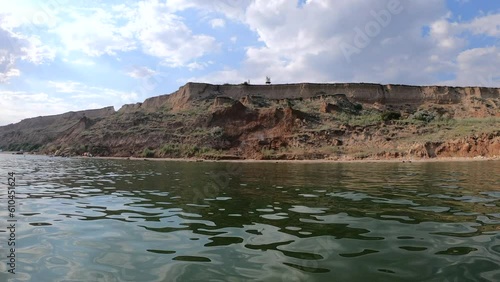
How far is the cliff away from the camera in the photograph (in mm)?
47594

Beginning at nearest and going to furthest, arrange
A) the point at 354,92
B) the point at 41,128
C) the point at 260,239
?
the point at 260,239 < the point at 354,92 < the point at 41,128

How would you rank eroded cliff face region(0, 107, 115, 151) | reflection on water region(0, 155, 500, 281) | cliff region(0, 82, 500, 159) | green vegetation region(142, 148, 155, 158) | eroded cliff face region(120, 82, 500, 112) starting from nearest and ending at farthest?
reflection on water region(0, 155, 500, 281) → cliff region(0, 82, 500, 159) → green vegetation region(142, 148, 155, 158) → eroded cliff face region(120, 82, 500, 112) → eroded cliff face region(0, 107, 115, 151)

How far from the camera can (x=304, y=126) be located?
184 ft

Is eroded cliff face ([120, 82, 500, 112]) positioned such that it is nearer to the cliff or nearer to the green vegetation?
the cliff

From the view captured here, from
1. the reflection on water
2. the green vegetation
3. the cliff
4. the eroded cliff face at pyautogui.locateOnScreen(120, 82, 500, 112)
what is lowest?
the reflection on water

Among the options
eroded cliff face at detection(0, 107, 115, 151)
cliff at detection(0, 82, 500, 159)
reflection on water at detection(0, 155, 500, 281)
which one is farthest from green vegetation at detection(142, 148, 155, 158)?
reflection on water at detection(0, 155, 500, 281)

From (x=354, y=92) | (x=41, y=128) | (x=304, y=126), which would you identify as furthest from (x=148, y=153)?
(x=41, y=128)

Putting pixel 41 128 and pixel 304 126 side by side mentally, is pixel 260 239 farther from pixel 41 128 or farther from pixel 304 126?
pixel 41 128

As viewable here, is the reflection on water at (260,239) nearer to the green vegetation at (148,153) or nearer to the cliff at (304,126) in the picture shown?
the cliff at (304,126)

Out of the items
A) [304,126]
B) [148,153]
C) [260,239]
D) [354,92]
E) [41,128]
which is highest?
[354,92]

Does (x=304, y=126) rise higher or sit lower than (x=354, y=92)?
lower

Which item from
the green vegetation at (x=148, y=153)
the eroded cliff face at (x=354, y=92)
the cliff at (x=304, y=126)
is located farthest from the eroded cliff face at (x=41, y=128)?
the green vegetation at (x=148, y=153)

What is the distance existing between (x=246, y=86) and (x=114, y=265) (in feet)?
269

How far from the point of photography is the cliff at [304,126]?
47.6 meters
